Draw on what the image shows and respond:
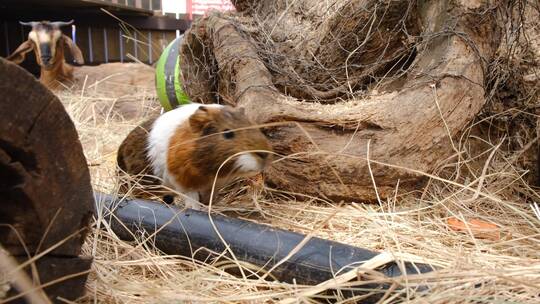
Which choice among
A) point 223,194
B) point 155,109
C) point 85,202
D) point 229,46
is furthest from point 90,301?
point 155,109

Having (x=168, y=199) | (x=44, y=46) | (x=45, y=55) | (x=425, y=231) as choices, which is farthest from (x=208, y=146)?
(x=44, y=46)

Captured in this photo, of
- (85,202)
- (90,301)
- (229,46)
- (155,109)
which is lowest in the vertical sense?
(155,109)

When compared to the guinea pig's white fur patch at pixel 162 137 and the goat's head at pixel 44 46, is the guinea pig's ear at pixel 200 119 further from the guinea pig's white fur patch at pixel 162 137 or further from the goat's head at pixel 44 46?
the goat's head at pixel 44 46

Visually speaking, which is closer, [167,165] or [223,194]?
[167,165]

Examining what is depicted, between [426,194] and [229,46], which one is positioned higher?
[229,46]

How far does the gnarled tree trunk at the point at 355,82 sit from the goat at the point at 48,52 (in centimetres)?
335

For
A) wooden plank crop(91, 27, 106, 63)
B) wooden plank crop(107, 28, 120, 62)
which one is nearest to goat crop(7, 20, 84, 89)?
wooden plank crop(91, 27, 106, 63)

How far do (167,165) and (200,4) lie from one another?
5604 mm

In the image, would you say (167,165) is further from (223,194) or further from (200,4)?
(200,4)

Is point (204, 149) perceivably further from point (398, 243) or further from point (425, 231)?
point (425, 231)

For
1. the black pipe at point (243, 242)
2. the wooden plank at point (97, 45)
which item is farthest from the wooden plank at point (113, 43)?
the black pipe at point (243, 242)

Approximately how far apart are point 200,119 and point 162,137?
10.9 inches

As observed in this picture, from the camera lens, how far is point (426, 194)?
96.2 inches

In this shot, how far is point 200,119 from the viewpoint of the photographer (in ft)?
6.59
